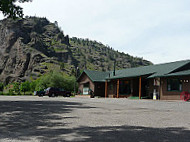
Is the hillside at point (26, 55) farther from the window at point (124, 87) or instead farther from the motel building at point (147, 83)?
the window at point (124, 87)

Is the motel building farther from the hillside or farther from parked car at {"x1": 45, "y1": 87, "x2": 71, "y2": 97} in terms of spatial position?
the hillside

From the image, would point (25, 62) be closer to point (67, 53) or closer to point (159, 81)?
point (67, 53)

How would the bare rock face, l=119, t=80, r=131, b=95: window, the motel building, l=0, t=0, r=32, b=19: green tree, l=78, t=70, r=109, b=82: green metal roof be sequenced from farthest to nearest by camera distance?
1. the bare rock face
2. l=78, t=70, r=109, b=82: green metal roof
3. l=119, t=80, r=131, b=95: window
4. the motel building
5. l=0, t=0, r=32, b=19: green tree

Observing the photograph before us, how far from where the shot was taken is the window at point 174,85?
2490cm

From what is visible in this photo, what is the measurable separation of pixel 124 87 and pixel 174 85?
35.3ft

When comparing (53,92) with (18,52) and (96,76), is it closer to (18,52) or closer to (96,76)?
(96,76)

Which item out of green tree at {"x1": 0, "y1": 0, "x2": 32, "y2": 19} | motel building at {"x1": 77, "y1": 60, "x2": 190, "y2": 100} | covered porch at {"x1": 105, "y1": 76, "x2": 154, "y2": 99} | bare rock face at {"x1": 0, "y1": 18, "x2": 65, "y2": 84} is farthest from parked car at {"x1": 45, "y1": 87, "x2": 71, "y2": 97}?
bare rock face at {"x1": 0, "y1": 18, "x2": 65, "y2": 84}

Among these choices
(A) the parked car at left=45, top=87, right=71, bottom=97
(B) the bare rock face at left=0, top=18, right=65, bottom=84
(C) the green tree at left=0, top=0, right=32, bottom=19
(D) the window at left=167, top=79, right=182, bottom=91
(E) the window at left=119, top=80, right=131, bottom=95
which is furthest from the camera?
(B) the bare rock face at left=0, top=18, right=65, bottom=84

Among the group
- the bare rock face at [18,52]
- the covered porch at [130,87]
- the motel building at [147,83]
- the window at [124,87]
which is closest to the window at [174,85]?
the motel building at [147,83]

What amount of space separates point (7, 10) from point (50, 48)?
133 m

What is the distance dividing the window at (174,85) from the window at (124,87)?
865 centimetres

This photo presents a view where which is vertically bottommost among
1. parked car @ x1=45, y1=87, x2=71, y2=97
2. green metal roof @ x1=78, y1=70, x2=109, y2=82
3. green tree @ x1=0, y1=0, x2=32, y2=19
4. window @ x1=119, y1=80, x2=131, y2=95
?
parked car @ x1=45, y1=87, x2=71, y2=97

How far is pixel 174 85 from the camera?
1004 inches

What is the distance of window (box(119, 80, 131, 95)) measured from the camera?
34.0 metres
